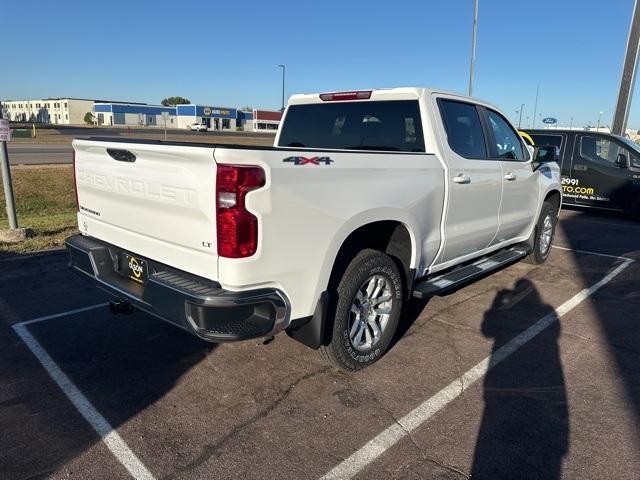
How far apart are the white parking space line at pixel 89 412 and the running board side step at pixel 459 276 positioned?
230 cm

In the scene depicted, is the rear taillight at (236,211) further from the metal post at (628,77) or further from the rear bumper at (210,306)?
the metal post at (628,77)

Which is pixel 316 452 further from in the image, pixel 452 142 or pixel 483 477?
pixel 452 142

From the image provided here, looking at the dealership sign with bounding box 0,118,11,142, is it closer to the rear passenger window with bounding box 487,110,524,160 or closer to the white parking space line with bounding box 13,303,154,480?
the white parking space line with bounding box 13,303,154,480

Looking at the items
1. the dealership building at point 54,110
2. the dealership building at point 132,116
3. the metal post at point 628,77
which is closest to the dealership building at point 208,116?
the dealership building at point 132,116

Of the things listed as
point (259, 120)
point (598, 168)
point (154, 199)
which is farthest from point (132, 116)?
point (154, 199)

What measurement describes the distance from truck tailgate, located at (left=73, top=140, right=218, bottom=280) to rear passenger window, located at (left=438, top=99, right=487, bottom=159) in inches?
93.8

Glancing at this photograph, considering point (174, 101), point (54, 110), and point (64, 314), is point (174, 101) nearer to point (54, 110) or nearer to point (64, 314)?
point (54, 110)

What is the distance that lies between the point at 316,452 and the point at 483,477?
0.87 metres

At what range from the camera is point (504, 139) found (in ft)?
17.3

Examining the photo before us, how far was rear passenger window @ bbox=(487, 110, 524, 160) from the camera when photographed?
200 inches

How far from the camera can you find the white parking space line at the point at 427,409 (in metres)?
2.62

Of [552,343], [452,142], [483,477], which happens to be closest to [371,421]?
[483,477]

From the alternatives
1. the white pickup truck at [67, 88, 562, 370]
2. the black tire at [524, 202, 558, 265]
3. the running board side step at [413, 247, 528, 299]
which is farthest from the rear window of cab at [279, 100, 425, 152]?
the black tire at [524, 202, 558, 265]

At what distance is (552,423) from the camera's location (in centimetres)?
301
